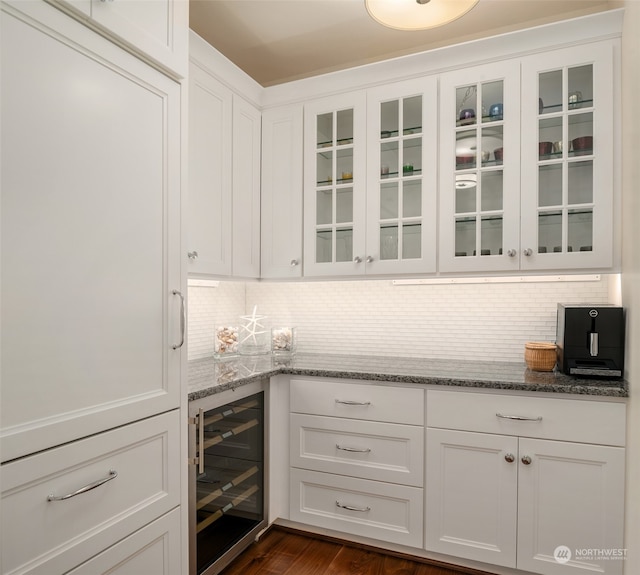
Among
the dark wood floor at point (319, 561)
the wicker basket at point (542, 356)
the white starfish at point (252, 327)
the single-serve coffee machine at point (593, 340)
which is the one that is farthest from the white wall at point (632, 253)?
the white starfish at point (252, 327)

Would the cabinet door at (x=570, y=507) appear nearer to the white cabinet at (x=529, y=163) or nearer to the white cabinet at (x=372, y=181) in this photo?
the white cabinet at (x=529, y=163)

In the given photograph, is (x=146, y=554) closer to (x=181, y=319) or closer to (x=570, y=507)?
(x=181, y=319)

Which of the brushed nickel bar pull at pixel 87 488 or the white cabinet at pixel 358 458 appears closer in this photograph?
the brushed nickel bar pull at pixel 87 488

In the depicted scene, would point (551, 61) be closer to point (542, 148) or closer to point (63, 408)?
point (542, 148)

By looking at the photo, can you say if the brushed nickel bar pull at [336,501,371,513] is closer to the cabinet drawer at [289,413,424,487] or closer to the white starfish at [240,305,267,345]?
the cabinet drawer at [289,413,424,487]

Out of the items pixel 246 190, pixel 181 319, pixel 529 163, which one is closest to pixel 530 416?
pixel 529 163

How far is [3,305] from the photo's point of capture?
106cm

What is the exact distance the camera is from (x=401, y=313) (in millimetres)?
2721

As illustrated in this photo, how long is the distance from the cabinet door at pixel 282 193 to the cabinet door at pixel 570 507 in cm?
154

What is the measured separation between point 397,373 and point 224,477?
94 cm

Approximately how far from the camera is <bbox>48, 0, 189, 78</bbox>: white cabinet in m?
1.27

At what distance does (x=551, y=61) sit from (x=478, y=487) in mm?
2014

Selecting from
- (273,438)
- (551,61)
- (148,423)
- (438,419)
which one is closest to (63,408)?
(148,423)

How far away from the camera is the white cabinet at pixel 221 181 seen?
214cm
